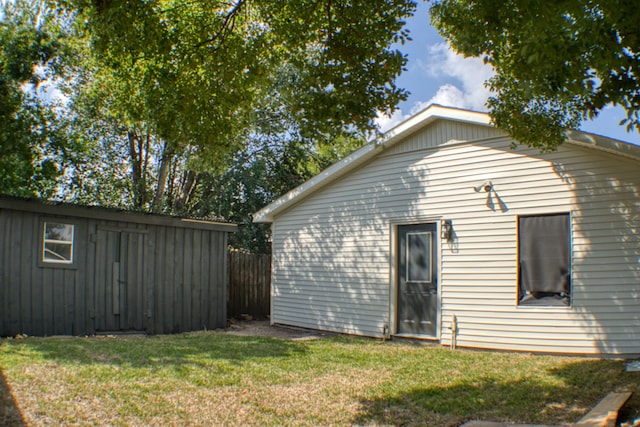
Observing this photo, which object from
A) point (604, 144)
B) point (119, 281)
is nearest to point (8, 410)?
point (119, 281)

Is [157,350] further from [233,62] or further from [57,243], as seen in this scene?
[233,62]

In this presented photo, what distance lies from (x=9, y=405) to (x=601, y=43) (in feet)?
20.3

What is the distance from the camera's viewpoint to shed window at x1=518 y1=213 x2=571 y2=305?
26.0 feet

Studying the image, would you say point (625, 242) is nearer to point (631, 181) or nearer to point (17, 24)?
point (631, 181)

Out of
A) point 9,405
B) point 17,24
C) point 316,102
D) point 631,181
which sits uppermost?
point 17,24

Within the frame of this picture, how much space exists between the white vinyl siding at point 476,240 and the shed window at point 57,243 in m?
4.48

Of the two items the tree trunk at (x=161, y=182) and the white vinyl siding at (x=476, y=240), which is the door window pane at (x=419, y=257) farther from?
the tree trunk at (x=161, y=182)

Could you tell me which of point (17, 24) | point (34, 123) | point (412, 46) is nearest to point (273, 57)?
point (412, 46)

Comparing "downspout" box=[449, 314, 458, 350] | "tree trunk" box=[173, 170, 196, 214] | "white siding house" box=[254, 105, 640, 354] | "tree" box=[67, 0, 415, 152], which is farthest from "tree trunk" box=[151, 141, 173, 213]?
"downspout" box=[449, 314, 458, 350]

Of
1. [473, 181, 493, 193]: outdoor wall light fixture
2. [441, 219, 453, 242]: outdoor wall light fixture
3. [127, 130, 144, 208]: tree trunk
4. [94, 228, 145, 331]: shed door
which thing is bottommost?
[94, 228, 145, 331]: shed door

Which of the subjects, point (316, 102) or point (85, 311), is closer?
point (316, 102)

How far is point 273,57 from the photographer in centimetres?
775

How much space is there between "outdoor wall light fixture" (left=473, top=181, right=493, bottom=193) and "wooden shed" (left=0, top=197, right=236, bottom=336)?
231 inches

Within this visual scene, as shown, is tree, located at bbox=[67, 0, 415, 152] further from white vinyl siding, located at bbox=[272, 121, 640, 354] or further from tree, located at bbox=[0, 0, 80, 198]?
tree, located at bbox=[0, 0, 80, 198]
